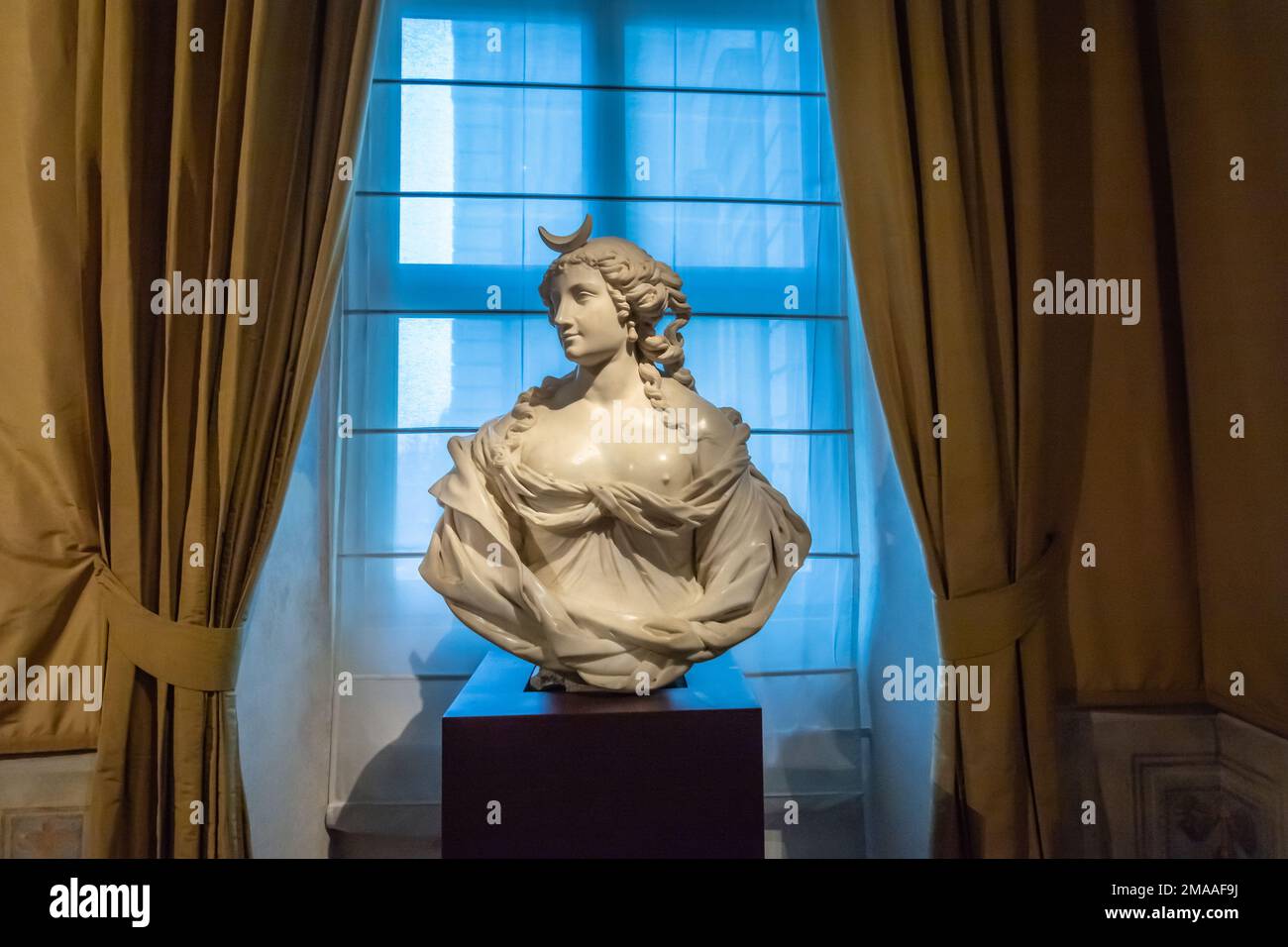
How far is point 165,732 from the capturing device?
1.98 meters

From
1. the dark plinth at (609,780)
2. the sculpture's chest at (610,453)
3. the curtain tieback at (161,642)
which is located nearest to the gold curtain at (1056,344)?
the sculpture's chest at (610,453)

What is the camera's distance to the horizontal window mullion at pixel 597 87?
2.57 m

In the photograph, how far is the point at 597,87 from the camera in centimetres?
260

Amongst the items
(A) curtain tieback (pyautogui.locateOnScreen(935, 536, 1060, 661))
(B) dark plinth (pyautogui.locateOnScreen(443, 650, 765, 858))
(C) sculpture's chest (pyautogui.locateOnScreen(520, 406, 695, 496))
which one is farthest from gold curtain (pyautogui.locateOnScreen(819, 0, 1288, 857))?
(B) dark plinth (pyautogui.locateOnScreen(443, 650, 765, 858))

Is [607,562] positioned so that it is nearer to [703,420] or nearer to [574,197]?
[703,420]

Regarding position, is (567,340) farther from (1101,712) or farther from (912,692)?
(1101,712)

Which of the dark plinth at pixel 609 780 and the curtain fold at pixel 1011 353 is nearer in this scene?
the dark plinth at pixel 609 780

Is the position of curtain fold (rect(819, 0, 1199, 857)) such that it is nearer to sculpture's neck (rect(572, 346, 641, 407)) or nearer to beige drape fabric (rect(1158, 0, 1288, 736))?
beige drape fabric (rect(1158, 0, 1288, 736))

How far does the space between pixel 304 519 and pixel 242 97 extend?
42.3 inches

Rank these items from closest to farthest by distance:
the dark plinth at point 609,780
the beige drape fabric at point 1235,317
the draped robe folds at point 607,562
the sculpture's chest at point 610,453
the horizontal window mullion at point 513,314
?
the dark plinth at point 609,780
the draped robe folds at point 607,562
the sculpture's chest at point 610,453
the beige drape fabric at point 1235,317
the horizontal window mullion at point 513,314

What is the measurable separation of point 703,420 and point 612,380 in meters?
0.22

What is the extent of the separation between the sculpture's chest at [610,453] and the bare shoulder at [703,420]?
0.16 feet

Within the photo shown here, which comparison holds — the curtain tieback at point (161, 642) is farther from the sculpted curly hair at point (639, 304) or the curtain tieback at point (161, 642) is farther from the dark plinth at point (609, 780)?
the sculpted curly hair at point (639, 304)

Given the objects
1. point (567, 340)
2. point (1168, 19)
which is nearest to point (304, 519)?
point (567, 340)
